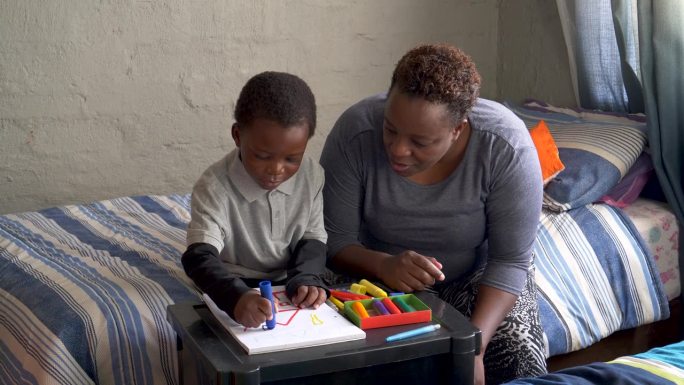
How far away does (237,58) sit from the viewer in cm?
320

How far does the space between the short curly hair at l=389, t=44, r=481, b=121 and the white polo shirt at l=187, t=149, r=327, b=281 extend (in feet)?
0.98

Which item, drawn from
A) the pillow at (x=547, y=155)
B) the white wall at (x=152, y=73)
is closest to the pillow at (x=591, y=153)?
the pillow at (x=547, y=155)

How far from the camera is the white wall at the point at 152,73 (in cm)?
288

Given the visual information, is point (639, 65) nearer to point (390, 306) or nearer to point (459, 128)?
point (459, 128)

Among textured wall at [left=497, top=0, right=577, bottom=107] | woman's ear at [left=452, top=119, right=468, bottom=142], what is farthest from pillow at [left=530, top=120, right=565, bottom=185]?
woman's ear at [left=452, top=119, right=468, bottom=142]

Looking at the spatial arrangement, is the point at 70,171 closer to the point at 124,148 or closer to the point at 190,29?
the point at 124,148

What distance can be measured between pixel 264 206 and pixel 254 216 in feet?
0.10

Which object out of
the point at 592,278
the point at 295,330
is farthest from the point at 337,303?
the point at 592,278

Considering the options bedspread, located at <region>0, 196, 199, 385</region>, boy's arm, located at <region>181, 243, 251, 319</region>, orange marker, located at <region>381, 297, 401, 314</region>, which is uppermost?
boy's arm, located at <region>181, 243, 251, 319</region>

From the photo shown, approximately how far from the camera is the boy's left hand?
5.20ft

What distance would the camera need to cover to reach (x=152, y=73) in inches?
120

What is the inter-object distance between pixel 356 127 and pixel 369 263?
0.98ft

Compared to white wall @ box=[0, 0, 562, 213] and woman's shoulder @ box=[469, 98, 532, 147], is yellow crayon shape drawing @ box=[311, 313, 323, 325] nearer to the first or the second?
woman's shoulder @ box=[469, 98, 532, 147]

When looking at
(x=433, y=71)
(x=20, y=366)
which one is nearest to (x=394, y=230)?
(x=433, y=71)
